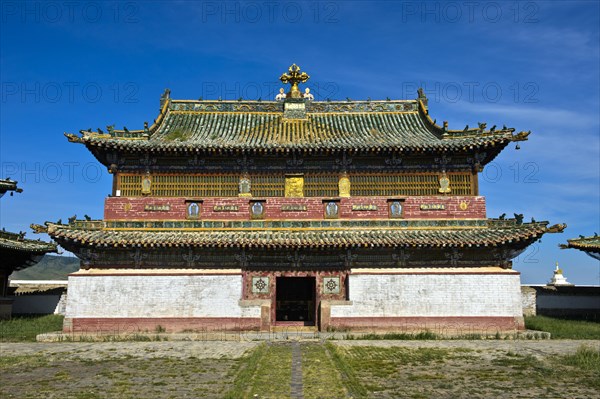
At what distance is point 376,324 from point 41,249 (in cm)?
2065

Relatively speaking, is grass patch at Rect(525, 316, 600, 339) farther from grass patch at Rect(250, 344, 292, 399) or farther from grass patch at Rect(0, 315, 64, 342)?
grass patch at Rect(0, 315, 64, 342)

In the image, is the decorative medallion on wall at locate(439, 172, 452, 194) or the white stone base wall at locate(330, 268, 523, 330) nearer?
the white stone base wall at locate(330, 268, 523, 330)

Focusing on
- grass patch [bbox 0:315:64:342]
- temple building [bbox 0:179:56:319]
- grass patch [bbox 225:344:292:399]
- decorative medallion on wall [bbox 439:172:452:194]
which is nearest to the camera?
grass patch [bbox 225:344:292:399]

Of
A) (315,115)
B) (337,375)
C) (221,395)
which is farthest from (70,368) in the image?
(315,115)

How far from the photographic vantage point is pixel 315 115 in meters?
25.2

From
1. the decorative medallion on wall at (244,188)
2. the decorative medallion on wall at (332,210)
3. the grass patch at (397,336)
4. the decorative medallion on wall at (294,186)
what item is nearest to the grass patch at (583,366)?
the grass patch at (397,336)

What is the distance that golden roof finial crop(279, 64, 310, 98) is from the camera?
82.3ft

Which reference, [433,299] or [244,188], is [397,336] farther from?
[244,188]

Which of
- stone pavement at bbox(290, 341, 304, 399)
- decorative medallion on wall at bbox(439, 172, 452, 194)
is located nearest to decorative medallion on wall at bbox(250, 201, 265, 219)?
stone pavement at bbox(290, 341, 304, 399)

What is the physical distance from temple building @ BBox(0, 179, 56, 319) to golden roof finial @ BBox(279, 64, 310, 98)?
17277mm

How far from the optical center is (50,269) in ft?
419

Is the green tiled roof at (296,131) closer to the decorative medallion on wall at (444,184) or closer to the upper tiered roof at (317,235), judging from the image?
the decorative medallion on wall at (444,184)

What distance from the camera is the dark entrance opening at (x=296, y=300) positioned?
22.2 m

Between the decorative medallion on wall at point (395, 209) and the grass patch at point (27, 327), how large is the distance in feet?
49.9
